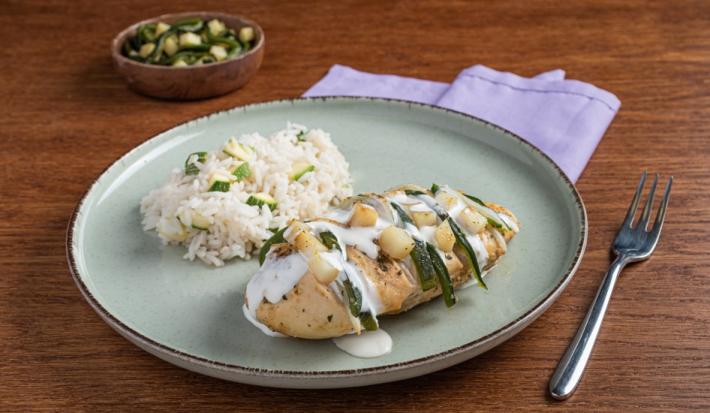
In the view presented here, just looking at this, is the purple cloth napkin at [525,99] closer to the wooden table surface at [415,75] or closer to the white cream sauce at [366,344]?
the wooden table surface at [415,75]

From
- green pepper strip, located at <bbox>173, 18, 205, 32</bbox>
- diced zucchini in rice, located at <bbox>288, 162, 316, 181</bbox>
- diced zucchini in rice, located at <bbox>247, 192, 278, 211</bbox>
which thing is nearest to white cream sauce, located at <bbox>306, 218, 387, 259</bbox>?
diced zucchini in rice, located at <bbox>247, 192, 278, 211</bbox>

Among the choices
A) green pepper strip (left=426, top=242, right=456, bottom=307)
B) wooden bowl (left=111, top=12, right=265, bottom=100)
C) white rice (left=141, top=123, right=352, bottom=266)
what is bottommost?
wooden bowl (left=111, top=12, right=265, bottom=100)

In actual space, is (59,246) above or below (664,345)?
below

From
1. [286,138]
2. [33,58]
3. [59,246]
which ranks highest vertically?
[286,138]

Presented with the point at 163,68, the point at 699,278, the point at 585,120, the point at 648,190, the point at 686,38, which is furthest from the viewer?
the point at 686,38

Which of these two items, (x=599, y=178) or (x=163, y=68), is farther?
(x=163, y=68)

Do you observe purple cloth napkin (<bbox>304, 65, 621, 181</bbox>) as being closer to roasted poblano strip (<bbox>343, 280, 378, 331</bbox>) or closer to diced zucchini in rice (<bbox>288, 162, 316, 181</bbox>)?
diced zucchini in rice (<bbox>288, 162, 316, 181</bbox>)

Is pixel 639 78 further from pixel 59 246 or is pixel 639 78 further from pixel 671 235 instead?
pixel 59 246

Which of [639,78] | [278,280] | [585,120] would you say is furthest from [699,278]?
[639,78]
